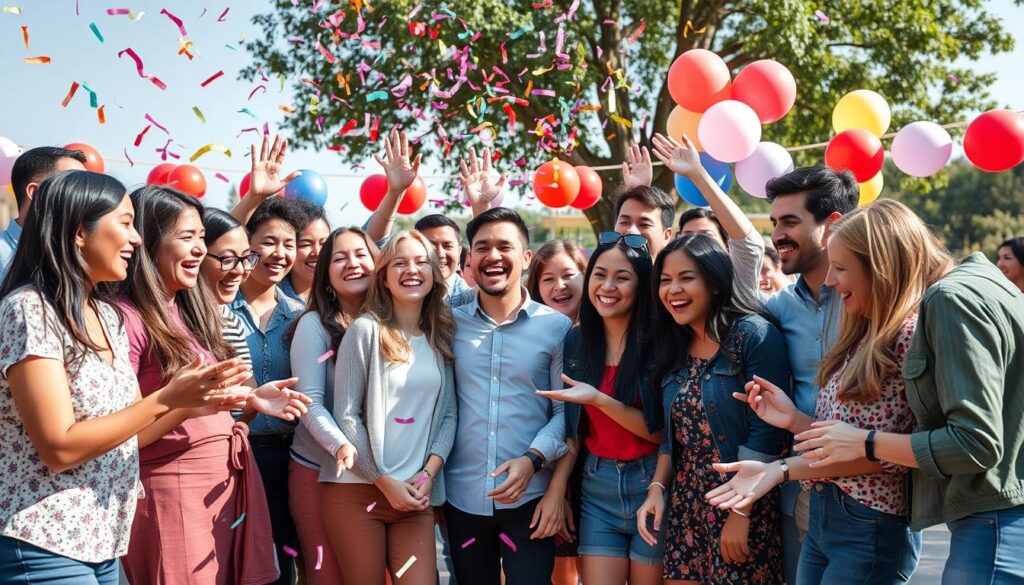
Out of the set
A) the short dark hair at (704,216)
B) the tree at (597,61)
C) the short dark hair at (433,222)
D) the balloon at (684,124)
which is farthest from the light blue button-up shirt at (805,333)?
the tree at (597,61)

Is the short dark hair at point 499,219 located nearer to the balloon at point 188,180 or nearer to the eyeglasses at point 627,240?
the eyeglasses at point 627,240

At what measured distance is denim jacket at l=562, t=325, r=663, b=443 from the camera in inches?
139

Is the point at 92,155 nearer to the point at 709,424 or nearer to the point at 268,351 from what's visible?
the point at 268,351

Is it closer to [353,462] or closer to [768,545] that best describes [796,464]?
[768,545]

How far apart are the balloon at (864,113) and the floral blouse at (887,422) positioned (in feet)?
13.2

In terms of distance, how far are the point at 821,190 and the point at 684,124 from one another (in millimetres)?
2927

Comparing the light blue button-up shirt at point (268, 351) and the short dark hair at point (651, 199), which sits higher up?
the short dark hair at point (651, 199)

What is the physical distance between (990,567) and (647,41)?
553 inches

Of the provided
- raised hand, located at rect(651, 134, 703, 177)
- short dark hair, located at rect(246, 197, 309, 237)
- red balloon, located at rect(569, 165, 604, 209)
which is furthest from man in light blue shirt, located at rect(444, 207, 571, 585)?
red balloon, located at rect(569, 165, 604, 209)

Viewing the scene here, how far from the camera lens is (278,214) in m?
4.29

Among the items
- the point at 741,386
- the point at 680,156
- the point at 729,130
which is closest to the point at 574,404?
the point at 741,386

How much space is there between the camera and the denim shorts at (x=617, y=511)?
347 cm

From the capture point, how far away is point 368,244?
409cm

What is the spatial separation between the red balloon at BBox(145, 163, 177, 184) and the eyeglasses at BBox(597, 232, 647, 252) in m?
4.45
